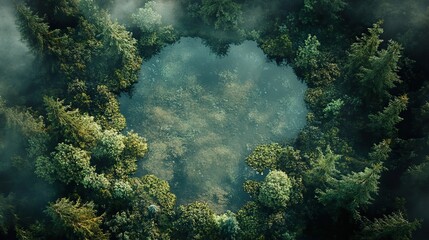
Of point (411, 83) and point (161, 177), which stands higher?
point (411, 83)

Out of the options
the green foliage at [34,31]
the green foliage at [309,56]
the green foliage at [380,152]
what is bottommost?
the green foliage at [380,152]

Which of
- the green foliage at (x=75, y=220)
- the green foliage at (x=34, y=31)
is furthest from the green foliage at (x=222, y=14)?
the green foliage at (x=75, y=220)

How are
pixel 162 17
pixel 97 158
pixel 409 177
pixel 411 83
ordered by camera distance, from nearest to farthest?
1. pixel 409 177
2. pixel 97 158
3. pixel 411 83
4. pixel 162 17

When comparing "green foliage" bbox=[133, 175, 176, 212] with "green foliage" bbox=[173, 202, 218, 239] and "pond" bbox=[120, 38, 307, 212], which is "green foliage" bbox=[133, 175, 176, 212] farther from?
"green foliage" bbox=[173, 202, 218, 239]

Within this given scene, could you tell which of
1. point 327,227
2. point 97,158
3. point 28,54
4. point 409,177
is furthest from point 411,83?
point 28,54

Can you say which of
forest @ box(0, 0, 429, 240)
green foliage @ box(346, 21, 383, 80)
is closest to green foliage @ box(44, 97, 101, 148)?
forest @ box(0, 0, 429, 240)

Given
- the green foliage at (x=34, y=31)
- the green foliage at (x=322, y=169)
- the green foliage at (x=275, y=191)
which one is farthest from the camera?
the green foliage at (x=34, y=31)

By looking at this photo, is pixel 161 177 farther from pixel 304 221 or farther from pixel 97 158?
pixel 304 221

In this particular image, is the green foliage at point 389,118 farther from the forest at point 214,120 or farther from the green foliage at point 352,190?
the green foliage at point 352,190
